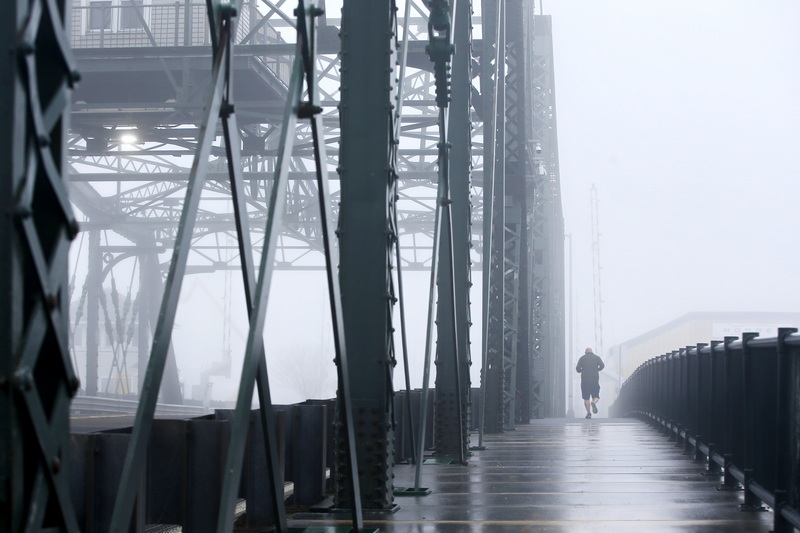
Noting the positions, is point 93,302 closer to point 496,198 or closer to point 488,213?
point 496,198

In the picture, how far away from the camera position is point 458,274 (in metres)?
12.5

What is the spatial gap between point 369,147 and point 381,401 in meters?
1.61

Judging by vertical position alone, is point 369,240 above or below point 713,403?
above

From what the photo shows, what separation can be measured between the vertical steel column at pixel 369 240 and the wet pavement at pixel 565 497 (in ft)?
1.43

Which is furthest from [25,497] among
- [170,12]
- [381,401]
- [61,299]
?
[170,12]

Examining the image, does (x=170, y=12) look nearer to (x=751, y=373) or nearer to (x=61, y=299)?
(x=751, y=373)

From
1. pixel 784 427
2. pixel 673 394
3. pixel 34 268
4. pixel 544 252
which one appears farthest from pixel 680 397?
pixel 544 252

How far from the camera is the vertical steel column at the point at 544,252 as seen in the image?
88.8 ft

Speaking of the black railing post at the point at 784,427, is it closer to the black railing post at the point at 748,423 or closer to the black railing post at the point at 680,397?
the black railing post at the point at 748,423

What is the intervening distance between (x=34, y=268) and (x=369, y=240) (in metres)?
4.23

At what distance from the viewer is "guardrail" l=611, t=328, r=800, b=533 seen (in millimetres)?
5949

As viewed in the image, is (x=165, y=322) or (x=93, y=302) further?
(x=93, y=302)

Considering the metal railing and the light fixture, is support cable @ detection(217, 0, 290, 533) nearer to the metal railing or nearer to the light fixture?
the metal railing

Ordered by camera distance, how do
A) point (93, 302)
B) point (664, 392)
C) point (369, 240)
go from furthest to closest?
point (93, 302) < point (664, 392) < point (369, 240)
